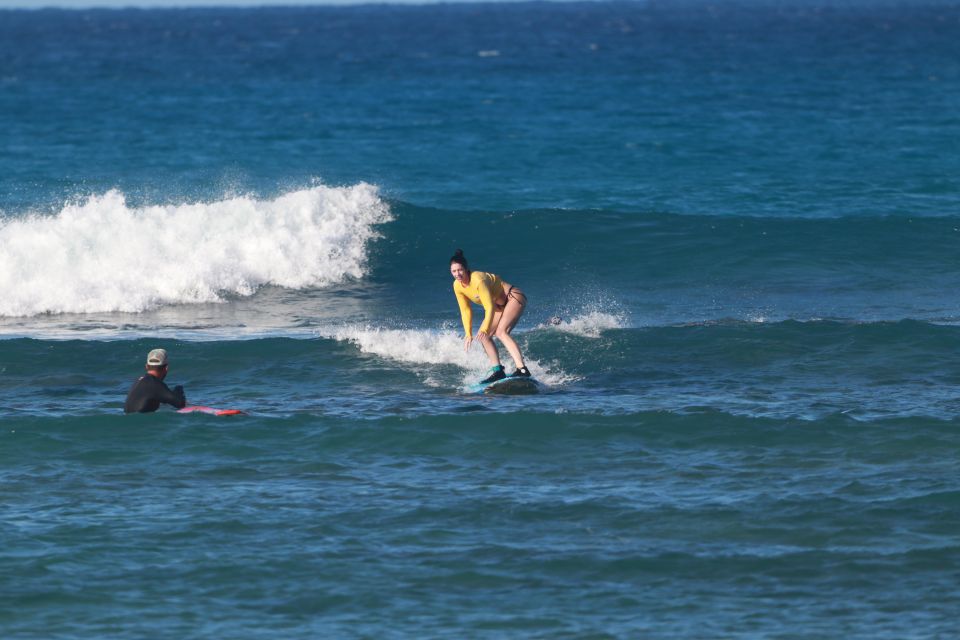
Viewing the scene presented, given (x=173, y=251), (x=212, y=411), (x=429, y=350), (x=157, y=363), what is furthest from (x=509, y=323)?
(x=173, y=251)

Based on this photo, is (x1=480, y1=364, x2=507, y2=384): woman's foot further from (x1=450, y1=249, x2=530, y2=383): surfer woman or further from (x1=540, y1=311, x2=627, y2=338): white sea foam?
(x1=540, y1=311, x2=627, y2=338): white sea foam

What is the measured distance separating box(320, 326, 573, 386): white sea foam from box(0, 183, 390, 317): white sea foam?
4746 millimetres

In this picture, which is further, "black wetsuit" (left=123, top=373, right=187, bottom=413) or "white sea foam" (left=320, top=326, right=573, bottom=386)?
"white sea foam" (left=320, top=326, right=573, bottom=386)

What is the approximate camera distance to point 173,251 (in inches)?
979

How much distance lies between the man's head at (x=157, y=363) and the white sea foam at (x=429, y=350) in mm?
3594

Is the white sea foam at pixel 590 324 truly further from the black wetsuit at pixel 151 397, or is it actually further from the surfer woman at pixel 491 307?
the black wetsuit at pixel 151 397

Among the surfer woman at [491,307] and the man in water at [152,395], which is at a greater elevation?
the surfer woman at [491,307]

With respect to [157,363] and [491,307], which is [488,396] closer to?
[491,307]

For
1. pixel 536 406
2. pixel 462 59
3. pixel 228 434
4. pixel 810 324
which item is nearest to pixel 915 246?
pixel 810 324

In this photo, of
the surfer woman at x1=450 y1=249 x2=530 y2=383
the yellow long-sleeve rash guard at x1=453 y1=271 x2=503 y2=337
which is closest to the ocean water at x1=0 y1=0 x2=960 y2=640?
the surfer woman at x1=450 y1=249 x2=530 y2=383

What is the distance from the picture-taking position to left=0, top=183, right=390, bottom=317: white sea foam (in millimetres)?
23000

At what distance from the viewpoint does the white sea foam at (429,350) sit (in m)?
17.5

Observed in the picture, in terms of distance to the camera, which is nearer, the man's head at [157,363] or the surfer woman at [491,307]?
the man's head at [157,363]

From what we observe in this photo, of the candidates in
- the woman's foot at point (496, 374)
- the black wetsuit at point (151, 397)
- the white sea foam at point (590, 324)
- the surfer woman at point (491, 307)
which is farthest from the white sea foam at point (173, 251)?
the woman's foot at point (496, 374)
